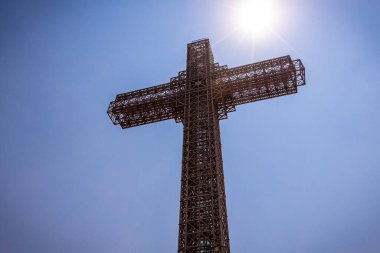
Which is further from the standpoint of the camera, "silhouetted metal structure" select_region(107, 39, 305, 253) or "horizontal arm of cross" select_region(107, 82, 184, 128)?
"horizontal arm of cross" select_region(107, 82, 184, 128)

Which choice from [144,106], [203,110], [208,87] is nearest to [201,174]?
[203,110]

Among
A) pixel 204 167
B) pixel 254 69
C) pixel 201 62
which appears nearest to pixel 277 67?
pixel 254 69

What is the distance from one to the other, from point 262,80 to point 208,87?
3.37m

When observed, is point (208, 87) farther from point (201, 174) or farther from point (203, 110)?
point (201, 174)

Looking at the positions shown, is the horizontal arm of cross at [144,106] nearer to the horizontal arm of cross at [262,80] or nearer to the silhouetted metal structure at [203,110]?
the silhouetted metal structure at [203,110]

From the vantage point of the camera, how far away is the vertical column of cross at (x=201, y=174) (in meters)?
19.9

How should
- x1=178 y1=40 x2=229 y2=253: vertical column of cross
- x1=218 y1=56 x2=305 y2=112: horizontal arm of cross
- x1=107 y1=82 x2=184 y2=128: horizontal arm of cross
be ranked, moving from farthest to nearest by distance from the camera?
x1=107 y1=82 x2=184 y2=128: horizontal arm of cross, x1=218 y1=56 x2=305 y2=112: horizontal arm of cross, x1=178 y1=40 x2=229 y2=253: vertical column of cross

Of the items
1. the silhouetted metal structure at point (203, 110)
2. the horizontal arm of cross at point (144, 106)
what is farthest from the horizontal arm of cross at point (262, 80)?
the horizontal arm of cross at point (144, 106)

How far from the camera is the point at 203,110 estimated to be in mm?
25219

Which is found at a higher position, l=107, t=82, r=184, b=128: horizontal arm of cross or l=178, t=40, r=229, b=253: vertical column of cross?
l=107, t=82, r=184, b=128: horizontal arm of cross

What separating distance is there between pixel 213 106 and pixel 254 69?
12.4 feet

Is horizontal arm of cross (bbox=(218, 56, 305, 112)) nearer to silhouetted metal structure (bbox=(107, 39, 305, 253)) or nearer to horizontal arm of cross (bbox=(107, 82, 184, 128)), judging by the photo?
silhouetted metal structure (bbox=(107, 39, 305, 253))

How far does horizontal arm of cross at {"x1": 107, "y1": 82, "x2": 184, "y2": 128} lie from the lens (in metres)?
27.5

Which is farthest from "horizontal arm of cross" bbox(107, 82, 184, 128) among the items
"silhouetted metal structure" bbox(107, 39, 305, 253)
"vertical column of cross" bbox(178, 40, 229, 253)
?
"vertical column of cross" bbox(178, 40, 229, 253)
